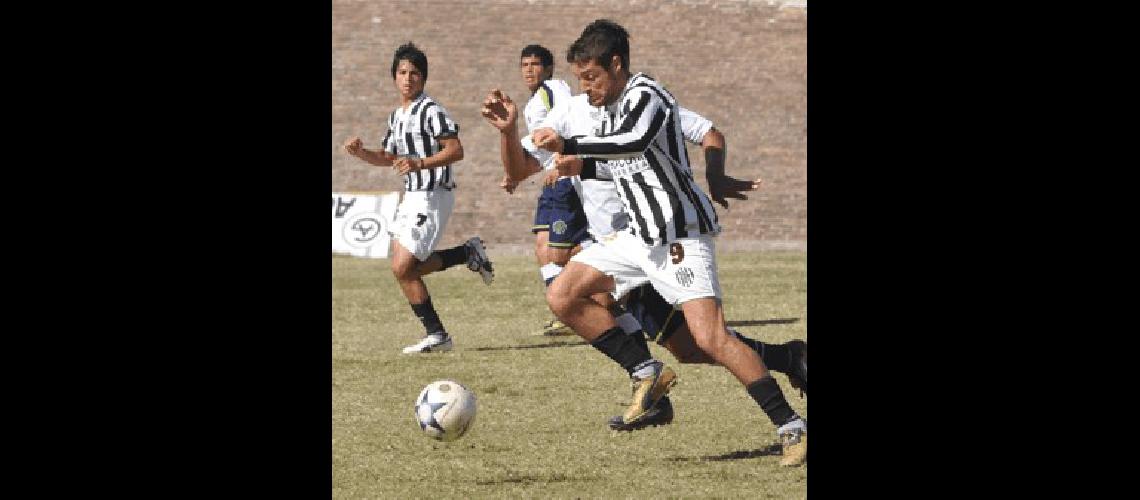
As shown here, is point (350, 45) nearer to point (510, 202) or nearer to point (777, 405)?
point (510, 202)

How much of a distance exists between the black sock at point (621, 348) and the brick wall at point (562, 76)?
60.3 feet

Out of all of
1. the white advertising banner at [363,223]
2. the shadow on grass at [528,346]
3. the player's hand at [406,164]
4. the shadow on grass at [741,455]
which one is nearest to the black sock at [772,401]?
the shadow on grass at [741,455]

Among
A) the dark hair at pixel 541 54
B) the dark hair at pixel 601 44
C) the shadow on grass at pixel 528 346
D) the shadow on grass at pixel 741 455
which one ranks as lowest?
the shadow on grass at pixel 741 455

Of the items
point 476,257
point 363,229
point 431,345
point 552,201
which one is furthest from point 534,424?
point 363,229

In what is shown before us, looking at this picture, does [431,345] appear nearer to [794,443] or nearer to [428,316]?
[428,316]

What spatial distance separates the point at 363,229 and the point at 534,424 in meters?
15.6

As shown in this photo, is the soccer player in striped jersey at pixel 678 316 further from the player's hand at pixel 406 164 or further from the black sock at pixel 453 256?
the black sock at pixel 453 256

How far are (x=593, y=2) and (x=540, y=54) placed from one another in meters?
15.8

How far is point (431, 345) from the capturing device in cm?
1143

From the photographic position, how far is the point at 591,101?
7.45m

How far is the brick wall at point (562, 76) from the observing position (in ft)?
88.1

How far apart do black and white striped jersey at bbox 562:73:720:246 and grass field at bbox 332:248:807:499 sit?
1082 millimetres

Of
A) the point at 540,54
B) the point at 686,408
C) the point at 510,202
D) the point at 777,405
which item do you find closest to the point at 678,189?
the point at 777,405

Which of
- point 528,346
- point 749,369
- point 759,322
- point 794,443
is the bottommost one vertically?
point 794,443
